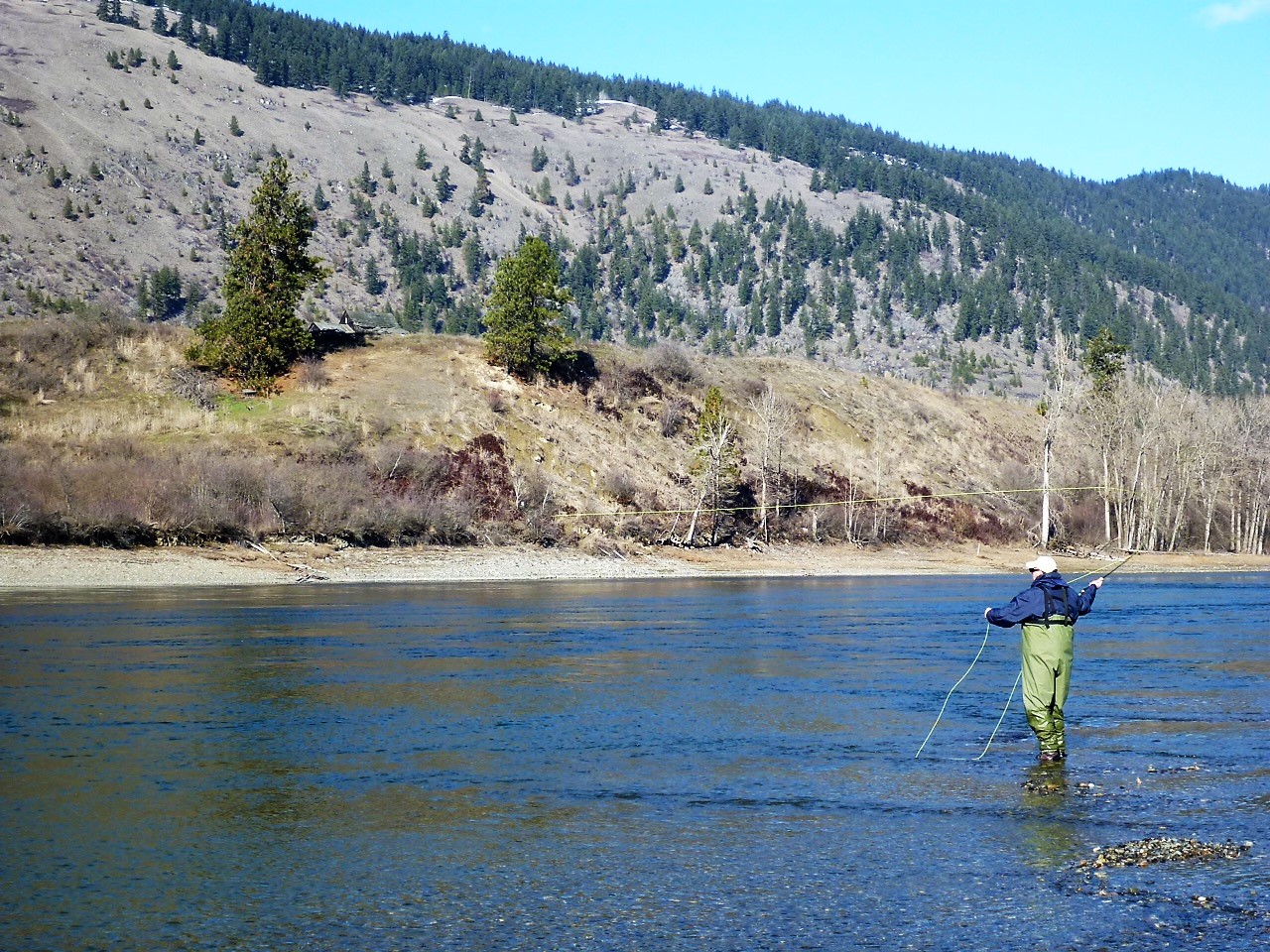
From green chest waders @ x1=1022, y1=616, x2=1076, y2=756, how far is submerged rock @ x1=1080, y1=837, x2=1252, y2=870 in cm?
270

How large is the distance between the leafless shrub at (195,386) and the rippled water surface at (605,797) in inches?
1489

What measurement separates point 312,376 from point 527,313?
38.2 ft

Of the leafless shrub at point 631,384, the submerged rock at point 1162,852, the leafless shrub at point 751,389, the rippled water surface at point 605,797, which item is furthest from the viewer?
the leafless shrub at point 751,389

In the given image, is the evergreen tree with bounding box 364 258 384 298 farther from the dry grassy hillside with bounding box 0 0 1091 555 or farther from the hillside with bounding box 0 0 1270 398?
the dry grassy hillside with bounding box 0 0 1091 555

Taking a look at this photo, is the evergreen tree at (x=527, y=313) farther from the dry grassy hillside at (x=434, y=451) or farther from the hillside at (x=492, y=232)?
the hillside at (x=492, y=232)

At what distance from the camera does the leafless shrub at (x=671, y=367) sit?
7644 cm

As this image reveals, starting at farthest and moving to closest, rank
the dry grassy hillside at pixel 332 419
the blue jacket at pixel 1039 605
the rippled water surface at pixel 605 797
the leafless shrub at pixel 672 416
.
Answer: the leafless shrub at pixel 672 416, the dry grassy hillside at pixel 332 419, the blue jacket at pixel 1039 605, the rippled water surface at pixel 605 797

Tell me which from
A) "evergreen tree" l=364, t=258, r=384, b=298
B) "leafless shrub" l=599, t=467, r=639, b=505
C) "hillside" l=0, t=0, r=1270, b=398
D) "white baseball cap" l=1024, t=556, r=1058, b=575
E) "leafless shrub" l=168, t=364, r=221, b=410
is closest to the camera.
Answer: "white baseball cap" l=1024, t=556, r=1058, b=575

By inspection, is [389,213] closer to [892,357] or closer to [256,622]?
[892,357]

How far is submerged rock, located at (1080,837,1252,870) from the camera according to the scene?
9086 millimetres

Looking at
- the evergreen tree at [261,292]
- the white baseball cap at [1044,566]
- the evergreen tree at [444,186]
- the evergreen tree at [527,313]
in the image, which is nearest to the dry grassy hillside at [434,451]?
the evergreen tree at [527,313]

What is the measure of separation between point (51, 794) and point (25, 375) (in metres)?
52.1

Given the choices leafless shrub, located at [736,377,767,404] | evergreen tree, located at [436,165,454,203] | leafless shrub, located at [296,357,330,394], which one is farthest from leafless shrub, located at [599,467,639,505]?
evergreen tree, located at [436,165,454,203]

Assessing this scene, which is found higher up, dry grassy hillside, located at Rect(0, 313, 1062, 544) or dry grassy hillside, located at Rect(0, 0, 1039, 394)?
dry grassy hillside, located at Rect(0, 0, 1039, 394)
